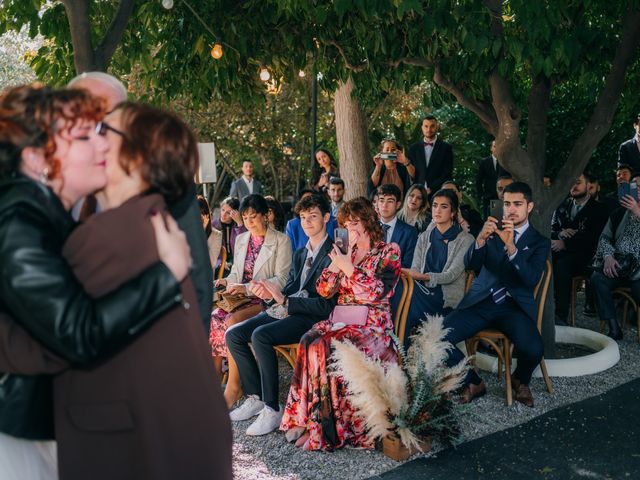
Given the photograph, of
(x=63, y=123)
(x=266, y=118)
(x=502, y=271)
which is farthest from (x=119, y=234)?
(x=266, y=118)

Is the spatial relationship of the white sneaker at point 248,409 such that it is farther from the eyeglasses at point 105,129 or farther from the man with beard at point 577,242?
the man with beard at point 577,242

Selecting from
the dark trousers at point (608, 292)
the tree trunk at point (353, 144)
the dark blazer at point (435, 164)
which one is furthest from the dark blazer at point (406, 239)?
the tree trunk at point (353, 144)

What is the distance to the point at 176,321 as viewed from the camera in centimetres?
182

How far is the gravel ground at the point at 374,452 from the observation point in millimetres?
4230

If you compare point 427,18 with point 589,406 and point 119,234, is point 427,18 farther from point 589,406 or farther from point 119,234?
point 119,234

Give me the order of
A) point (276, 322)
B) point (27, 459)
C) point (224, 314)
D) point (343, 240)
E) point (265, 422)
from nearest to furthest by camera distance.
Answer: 1. point (27, 459)
2. point (265, 422)
3. point (343, 240)
4. point (276, 322)
5. point (224, 314)

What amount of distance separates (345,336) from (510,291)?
4.75 feet

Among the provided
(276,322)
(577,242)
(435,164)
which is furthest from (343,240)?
(435,164)

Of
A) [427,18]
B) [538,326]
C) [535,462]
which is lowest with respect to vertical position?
[535,462]

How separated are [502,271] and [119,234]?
4.08 metres

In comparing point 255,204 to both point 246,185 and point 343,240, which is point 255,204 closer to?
point 343,240

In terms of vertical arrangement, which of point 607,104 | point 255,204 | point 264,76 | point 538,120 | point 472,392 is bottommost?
point 472,392

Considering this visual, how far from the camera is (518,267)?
528 cm

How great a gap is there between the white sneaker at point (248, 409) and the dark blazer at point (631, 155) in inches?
207
